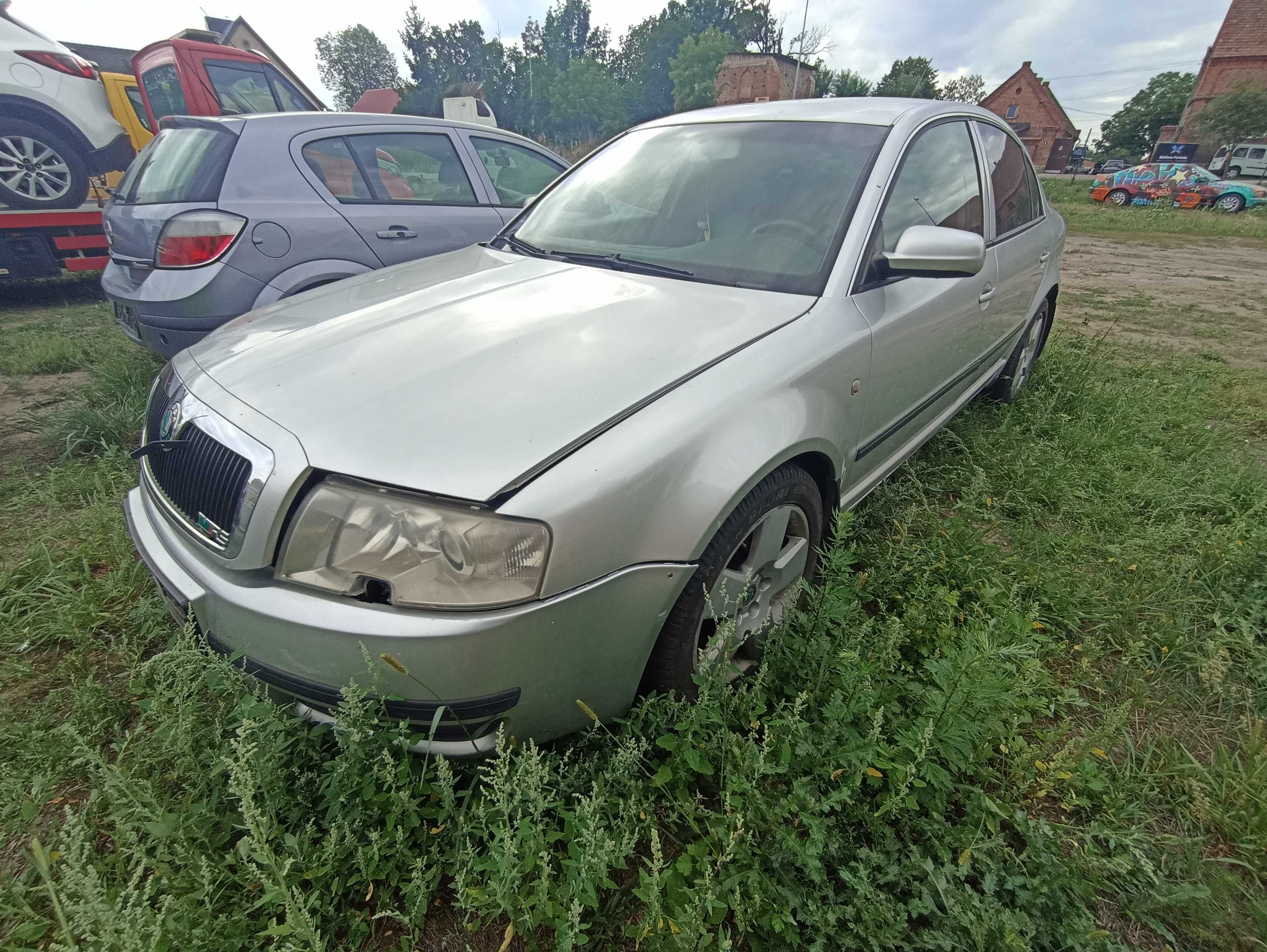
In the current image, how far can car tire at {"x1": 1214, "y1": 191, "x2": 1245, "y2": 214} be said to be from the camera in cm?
1975

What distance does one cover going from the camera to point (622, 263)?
2.04m

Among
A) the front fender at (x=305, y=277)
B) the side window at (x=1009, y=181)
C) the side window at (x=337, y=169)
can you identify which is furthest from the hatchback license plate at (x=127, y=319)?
the side window at (x=1009, y=181)

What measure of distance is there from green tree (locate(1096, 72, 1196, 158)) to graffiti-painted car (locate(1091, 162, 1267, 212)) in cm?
3264

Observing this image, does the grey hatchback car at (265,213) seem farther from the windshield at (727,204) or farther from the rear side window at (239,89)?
the rear side window at (239,89)

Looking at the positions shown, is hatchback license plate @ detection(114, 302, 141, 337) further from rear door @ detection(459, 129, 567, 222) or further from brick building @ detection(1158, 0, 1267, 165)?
brick building @ detection(1158, 0, 1267, 165)

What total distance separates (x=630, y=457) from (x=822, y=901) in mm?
957

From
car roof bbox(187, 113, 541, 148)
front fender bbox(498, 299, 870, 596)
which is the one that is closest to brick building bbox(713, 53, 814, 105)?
car roof bbox(187, 113, 541, 148)

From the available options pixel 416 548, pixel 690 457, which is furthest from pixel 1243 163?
pixel 416 548

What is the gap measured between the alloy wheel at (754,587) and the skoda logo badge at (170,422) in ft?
4.36

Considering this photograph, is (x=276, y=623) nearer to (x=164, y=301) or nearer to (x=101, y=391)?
(x=164, y=301)

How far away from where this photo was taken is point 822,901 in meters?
1.23

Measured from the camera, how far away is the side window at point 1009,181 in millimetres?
2861

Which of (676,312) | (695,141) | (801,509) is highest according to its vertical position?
(695,141)

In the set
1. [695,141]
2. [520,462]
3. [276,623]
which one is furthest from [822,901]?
[695,141]
